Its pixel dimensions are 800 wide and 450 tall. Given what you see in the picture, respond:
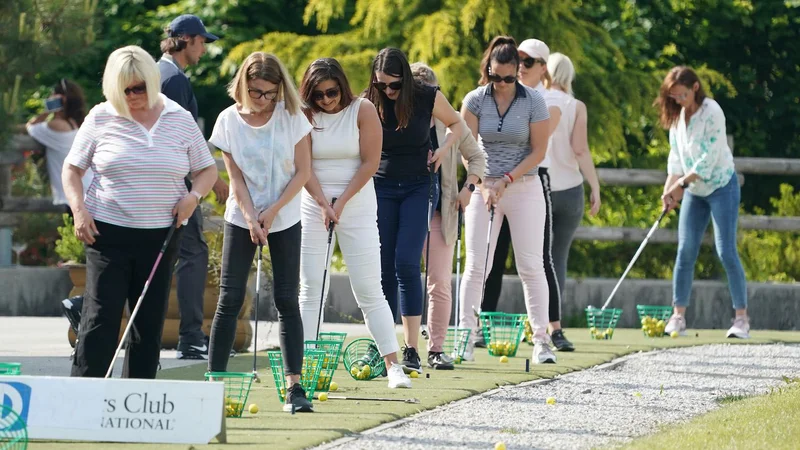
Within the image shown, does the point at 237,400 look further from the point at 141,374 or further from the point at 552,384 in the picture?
the point at 552,384

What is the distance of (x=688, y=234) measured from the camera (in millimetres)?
11516

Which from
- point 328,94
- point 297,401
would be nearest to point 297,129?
point 328,94

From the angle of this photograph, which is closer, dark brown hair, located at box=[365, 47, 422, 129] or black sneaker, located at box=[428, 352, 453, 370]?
dark brown hair, located at box=[365, 47, 422, 129]

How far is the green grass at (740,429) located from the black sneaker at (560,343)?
2832mm

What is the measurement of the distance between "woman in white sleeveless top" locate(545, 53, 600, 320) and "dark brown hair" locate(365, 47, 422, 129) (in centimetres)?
228

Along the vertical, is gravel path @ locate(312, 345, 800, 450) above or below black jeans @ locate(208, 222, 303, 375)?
below

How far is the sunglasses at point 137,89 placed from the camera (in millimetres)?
6551

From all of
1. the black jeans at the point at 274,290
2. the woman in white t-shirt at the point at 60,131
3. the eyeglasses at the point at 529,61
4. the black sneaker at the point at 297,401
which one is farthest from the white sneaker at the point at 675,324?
the black sneaker at the point at 297,401

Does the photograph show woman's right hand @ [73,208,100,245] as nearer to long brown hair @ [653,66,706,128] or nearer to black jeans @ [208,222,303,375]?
black jeans @ [208,222,303,375]

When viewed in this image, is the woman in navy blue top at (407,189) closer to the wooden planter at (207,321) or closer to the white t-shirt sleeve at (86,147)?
the wooden planter at (207,321)

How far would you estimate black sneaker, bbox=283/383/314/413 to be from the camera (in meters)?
6.75

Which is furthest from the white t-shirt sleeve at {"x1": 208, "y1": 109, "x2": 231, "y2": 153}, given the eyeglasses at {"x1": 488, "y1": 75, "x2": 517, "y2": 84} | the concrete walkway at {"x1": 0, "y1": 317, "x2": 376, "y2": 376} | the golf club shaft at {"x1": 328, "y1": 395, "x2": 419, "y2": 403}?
the eyeglasses at {"x1": 488, "y1": 75, "x2": 517, "y2": 84}

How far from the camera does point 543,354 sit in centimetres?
936

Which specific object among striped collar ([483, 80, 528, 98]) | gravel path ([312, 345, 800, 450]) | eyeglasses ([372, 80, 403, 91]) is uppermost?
striped collar ([483, 80, 528, 98])
